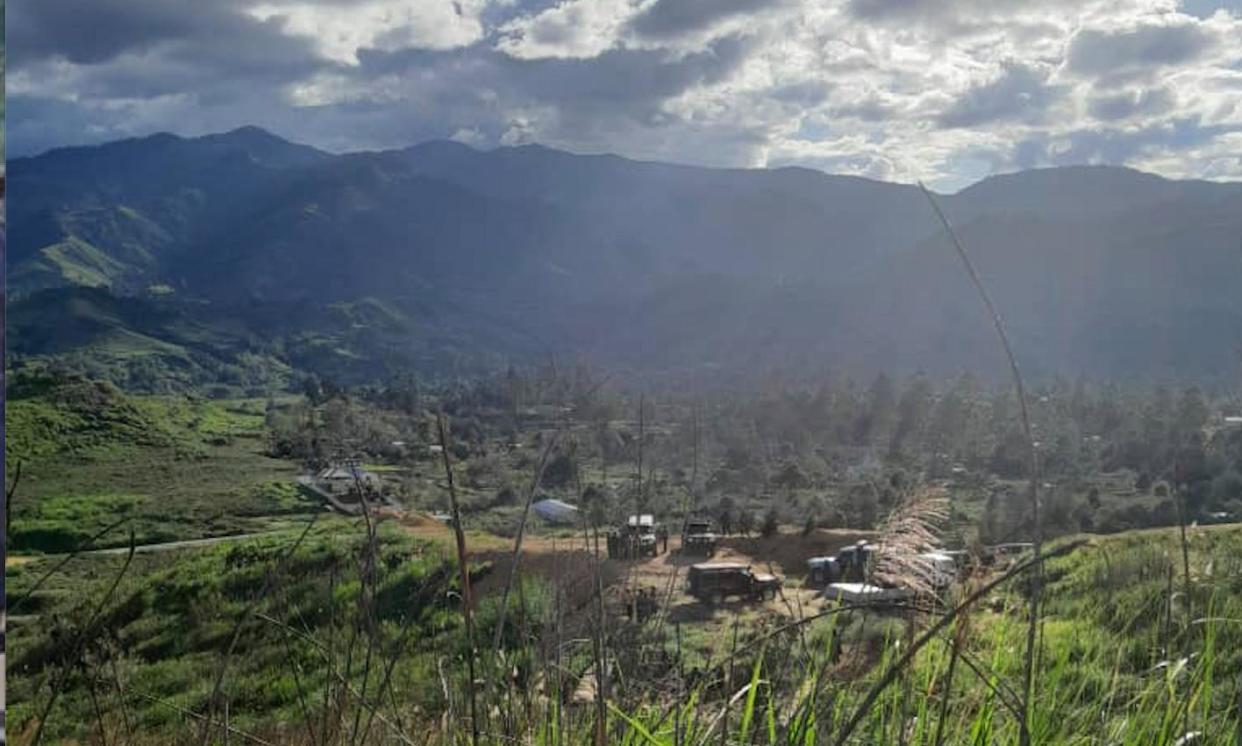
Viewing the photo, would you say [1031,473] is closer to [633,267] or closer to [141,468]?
[141,468]

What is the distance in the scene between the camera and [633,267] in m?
37.8

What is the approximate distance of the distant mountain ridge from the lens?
3150cm

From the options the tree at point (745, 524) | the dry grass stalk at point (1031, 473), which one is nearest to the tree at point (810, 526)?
the tree at point (745, 524)

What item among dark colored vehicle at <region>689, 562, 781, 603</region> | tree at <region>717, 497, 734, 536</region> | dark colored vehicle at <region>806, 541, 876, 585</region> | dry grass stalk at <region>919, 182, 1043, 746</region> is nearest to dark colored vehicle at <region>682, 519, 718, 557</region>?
dark colored vehicle at <region>689, 562, 781, 603</region>

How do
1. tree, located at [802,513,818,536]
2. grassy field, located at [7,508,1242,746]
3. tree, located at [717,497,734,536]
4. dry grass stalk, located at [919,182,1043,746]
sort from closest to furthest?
dry grass stalk, located at [919,182,1043,746] < grassy field, located at [7,508,1242,746] < tree, located at [717,497,734,536] < tree, located at [802,513,818,536]

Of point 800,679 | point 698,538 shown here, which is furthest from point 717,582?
point 800,679

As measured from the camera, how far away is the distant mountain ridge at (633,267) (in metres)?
31.5

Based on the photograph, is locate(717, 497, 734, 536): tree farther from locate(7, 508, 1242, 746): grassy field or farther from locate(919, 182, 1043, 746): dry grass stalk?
locate(919, 182, 1043, 746): dry grass stalk

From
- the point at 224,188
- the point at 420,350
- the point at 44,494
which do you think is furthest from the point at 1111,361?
the point at 224,188

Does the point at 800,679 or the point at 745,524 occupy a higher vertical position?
the point at 800,679

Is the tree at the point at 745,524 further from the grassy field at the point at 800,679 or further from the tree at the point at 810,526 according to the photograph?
the tree at the point at 810,526

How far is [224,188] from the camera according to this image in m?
70.2

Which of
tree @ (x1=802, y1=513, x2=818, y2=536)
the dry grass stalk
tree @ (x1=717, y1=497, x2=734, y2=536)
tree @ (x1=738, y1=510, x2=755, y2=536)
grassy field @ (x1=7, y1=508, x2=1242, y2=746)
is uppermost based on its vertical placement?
the dry grass stalk

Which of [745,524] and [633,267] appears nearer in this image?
[745,524]
